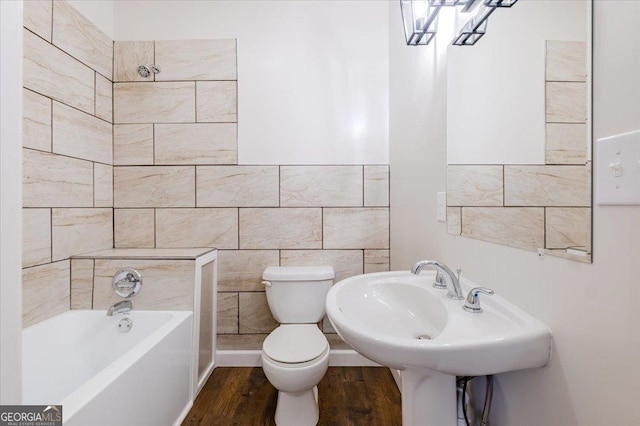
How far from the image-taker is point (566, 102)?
0.66 m

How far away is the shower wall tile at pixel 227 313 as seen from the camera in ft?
6.62

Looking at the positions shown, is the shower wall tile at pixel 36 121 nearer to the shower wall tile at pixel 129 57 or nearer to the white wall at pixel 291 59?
the shower wall tile at pixel 129 57

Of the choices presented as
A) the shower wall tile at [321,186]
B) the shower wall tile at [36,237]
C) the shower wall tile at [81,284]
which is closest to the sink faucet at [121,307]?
the shower wall tile at [81,284]

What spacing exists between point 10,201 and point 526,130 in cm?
114

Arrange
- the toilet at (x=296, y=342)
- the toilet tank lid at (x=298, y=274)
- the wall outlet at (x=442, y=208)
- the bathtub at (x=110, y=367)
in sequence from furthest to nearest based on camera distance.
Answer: the toilet tank lid at (x=298, y=274)
the toilet at (x=296, y=342)
the wall outlet at (x=442, y=208)
the bathtub at (x=110, y=367)

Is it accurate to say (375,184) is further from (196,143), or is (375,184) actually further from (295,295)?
(196,143)

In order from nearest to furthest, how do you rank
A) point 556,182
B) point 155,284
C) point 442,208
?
1. point 556,182
2. point 442,208
3. point 155,284

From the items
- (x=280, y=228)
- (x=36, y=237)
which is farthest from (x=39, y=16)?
(x=280, y=228)

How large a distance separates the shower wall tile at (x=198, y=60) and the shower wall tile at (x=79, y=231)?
1.03 m

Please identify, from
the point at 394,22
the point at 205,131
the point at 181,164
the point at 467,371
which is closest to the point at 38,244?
the point at 181,164

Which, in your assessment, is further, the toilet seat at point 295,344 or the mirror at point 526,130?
the toilet seat at point 295,344

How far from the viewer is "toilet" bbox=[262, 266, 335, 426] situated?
1.36 m

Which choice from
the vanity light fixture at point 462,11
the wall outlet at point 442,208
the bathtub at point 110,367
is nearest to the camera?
the vanity light fixture at point 462,11

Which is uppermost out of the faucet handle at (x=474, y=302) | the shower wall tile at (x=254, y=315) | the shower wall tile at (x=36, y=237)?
the shower wall tile at (x=36, y=237)
